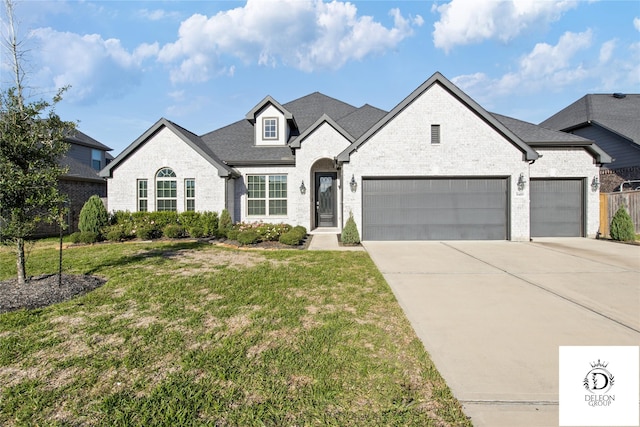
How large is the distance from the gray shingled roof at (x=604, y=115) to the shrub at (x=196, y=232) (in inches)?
854

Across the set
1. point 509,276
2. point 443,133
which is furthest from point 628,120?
point 509,276

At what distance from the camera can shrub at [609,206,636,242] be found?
11477 mm

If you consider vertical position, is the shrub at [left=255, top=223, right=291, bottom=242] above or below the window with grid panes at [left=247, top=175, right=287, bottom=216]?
below

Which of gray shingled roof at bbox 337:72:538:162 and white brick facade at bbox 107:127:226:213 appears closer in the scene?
gray shingled roof at bbox 337:72:538:162

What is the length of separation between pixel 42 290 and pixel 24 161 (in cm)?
244

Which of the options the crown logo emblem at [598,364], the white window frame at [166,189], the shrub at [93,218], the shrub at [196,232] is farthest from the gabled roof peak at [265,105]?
the crown logo emblem at [598,364]

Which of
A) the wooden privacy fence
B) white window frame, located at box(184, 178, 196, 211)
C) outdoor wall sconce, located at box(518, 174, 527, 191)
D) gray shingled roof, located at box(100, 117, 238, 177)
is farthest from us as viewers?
white window frame, located at box(184, 178, 196, 211)

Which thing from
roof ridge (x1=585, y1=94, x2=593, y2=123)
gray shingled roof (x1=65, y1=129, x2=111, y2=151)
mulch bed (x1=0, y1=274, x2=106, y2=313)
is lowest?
mulch bed (x1=0, y1=274, x2=106, y2=313)

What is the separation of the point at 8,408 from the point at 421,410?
350cm

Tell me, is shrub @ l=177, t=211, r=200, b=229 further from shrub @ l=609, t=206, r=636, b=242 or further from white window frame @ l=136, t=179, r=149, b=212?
shrub @ l=609, t=206, r=636, b=242

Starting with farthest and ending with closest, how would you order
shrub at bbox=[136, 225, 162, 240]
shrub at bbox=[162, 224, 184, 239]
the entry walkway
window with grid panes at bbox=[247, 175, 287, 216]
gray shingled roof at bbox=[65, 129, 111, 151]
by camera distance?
gray shingled roof at bbox=[65, 129, 111, 151] → window with grid panes at bbox=[247, 175, 287, 216] → shrub at bbox=[162, 224, 184, 239] → shrub at bbox=[136, 225, 162, 240] → the entry walkway

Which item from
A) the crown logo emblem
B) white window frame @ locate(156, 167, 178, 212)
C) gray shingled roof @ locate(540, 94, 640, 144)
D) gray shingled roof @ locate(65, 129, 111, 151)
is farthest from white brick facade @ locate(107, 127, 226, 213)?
gray shingled roof @ locate(540, 94, 640, 144)

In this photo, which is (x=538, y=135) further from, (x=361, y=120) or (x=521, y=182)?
(x=361, y=120)

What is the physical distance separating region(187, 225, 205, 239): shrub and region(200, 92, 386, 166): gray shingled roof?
4.02 m
